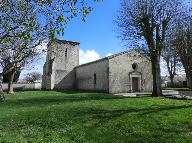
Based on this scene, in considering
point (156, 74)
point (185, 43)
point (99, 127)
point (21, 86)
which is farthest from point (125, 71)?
point (99, 127)

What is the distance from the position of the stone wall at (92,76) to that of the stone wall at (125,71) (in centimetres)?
93

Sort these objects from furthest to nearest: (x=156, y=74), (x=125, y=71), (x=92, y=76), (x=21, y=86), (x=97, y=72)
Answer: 1. (x=21, y=86)
2. (x=92, y=76)
3. (x=97, y=72)
4. (x=125, y=71)
5. (x=156, y=74)

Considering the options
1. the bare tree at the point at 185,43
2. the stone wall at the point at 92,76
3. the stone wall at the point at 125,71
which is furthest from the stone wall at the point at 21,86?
the bare tree at the point at 185,43

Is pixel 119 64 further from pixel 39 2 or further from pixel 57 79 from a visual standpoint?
pixel 39 2

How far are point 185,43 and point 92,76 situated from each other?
27796mm

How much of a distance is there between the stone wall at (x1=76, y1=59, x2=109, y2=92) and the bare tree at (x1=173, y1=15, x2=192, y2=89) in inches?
780

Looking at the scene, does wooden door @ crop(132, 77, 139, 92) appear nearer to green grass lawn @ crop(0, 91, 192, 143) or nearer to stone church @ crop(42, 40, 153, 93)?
stone church @ crop(42, 40, 153, 93)

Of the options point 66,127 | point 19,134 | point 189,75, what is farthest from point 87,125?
point 189,75

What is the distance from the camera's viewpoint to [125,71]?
148 feet

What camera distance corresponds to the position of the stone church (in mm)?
43500

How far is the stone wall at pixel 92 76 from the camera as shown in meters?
44.1

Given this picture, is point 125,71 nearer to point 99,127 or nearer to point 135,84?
point 135,84

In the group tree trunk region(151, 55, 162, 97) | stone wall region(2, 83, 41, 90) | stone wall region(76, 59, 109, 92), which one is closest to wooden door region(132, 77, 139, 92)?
stone wall region(76, 59, 109, 92)

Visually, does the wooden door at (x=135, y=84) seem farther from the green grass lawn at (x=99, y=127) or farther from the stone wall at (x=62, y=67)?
the green grass lawn at (x=99, y=127)
